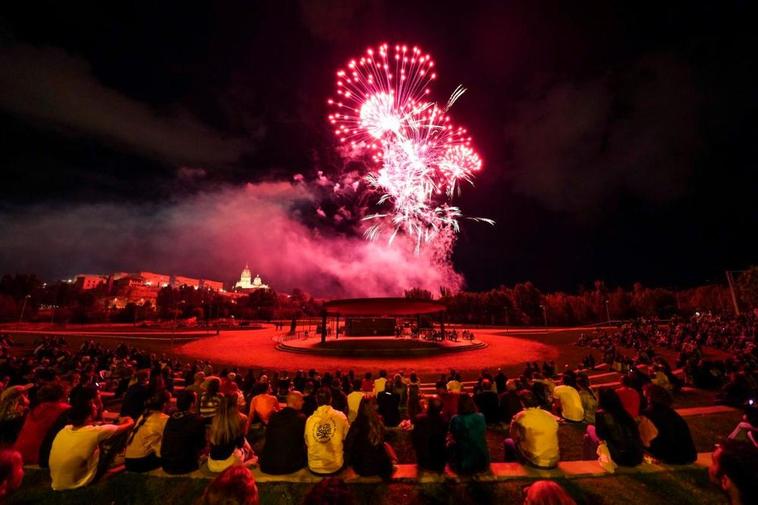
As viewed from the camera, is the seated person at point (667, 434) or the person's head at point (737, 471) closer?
the person's head at point (737, 471)

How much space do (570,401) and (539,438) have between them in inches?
145

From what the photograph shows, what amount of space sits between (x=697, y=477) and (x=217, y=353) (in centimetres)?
3012

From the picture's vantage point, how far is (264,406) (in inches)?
292

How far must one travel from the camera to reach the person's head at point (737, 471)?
2943 mm

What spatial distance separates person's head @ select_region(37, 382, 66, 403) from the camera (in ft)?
18.4

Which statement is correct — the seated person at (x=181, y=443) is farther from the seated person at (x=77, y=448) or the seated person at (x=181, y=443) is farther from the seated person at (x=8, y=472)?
the seated person at (x=8, y=472)

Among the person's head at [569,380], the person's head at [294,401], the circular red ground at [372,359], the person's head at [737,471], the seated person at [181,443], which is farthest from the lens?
the circular red ground at [372,359]

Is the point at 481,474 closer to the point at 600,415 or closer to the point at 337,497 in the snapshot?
the point at 600,415

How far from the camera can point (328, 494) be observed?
232cm

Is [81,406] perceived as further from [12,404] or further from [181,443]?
[12,404]

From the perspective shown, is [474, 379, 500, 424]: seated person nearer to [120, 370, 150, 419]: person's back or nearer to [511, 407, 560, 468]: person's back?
[511, 407, 560, 468]: person's back

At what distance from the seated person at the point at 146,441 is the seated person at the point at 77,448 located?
439 mm

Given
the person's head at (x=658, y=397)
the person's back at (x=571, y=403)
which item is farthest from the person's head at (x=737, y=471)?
the person's back at (x=571, y=403)

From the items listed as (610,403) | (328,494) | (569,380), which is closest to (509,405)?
(569,380)
